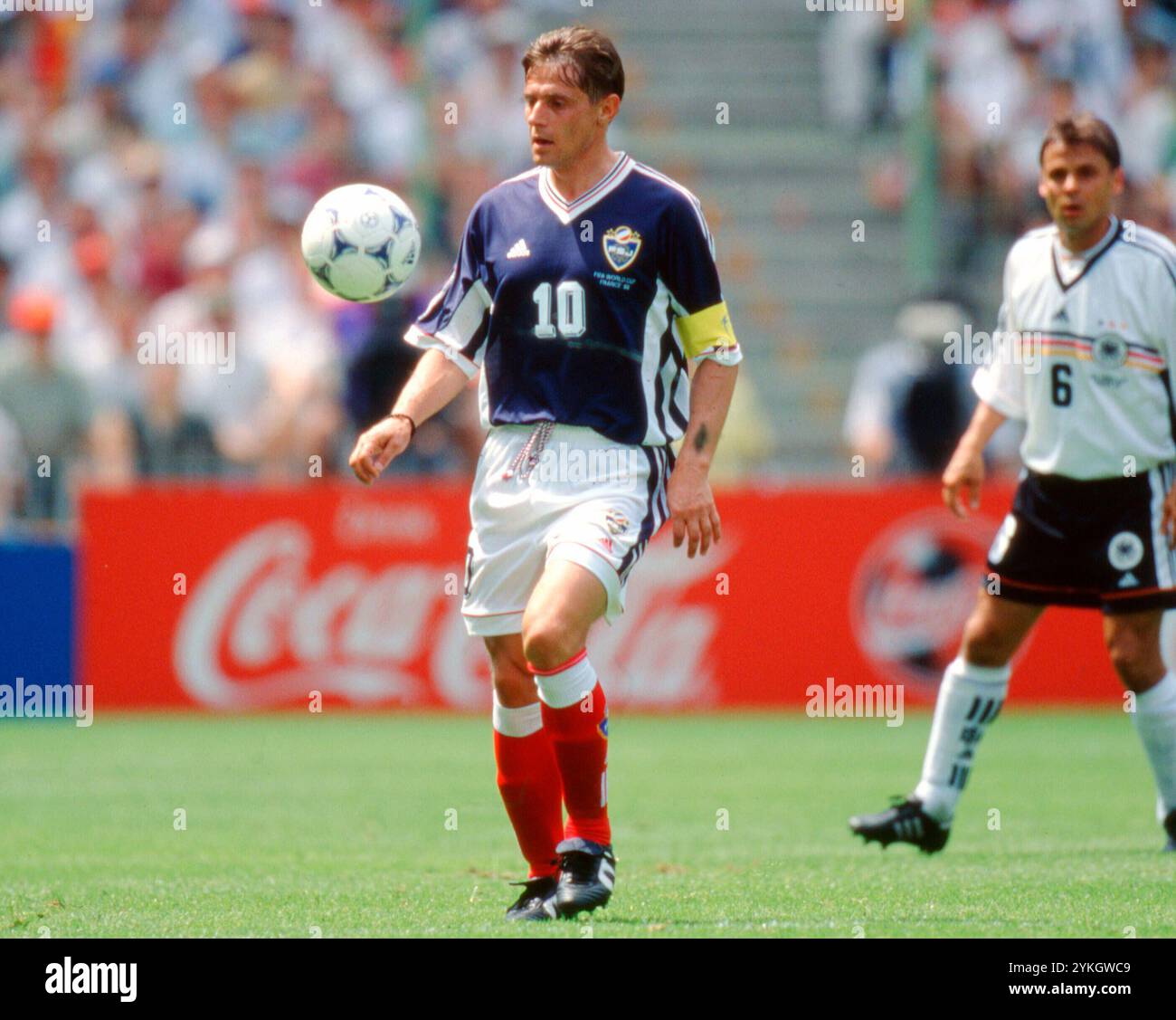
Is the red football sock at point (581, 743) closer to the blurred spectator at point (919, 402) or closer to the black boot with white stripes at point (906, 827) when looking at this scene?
the black boot with white stripes at point (906, 827)

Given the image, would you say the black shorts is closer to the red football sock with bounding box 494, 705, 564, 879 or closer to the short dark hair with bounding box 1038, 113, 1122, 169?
the short dark hair with bounding box 1038, 113, 1122, 169

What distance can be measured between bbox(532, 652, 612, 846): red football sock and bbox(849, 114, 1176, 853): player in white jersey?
1.91 metres

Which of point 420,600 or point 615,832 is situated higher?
point 420,600

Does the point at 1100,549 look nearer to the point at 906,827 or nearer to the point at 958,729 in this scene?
the point at 958,729

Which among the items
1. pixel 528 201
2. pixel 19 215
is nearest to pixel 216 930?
pixel 528 201

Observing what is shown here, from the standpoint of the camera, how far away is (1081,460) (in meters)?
7.96

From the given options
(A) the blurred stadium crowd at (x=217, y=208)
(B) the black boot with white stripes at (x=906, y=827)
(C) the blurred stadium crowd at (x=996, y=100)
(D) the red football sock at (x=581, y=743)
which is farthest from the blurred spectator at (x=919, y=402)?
(D) the red football sock at (x=581, y=743)

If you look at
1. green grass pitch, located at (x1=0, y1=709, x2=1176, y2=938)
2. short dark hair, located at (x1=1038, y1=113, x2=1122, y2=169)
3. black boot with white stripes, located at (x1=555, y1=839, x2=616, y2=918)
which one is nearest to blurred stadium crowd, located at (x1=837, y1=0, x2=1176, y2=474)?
green grass pitch, located at (x1=0, y1=709, x2=1176, y2=938)

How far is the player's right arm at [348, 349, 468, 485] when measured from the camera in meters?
6.21

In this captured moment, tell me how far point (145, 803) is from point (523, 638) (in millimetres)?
4391

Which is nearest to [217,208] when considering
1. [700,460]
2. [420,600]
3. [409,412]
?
[420,600]

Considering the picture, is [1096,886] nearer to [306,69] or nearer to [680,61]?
[306,69]

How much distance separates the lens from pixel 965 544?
14.4 metres

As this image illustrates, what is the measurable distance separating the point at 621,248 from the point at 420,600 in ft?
27.4
